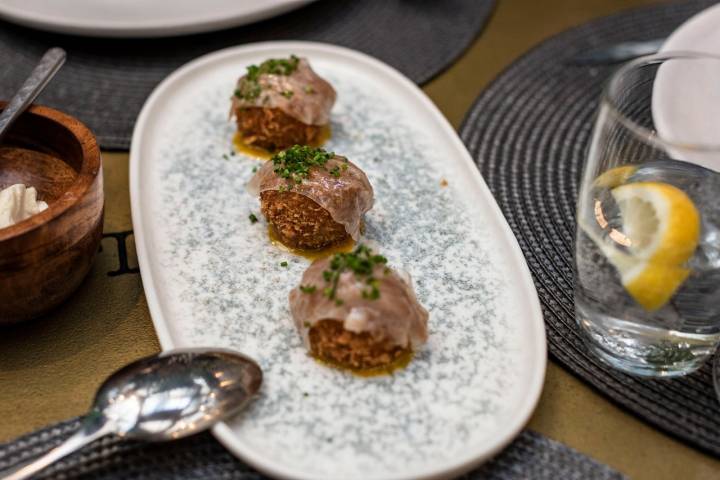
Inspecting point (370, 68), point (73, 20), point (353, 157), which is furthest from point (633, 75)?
point (73, 20)

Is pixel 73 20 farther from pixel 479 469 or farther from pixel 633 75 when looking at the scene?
pixel 479 469

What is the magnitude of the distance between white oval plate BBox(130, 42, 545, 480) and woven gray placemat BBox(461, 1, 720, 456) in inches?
4.4

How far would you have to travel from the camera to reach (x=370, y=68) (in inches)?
85.6

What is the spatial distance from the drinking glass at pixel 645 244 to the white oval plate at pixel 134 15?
1285 millimetres

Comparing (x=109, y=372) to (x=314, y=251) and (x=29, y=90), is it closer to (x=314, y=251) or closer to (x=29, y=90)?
(x=314, y=251)

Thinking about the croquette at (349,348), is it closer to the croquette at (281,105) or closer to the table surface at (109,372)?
the table surface at (109,372)

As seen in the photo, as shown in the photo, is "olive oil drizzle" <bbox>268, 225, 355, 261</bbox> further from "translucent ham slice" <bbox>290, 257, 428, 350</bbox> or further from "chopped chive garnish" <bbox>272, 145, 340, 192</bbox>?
"translucent ham slice" <bbox>290, 257, 428, 350</bbox>

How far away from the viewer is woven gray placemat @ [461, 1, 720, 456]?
1408 mm

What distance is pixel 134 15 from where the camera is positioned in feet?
7.55

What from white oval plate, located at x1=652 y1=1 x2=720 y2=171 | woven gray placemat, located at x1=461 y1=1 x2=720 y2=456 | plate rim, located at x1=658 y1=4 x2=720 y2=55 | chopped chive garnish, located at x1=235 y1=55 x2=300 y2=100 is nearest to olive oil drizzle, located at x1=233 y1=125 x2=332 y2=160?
chopped chive garnish, located at x1=235 y1=55 x2=300 y2=100

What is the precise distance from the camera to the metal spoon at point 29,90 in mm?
1563

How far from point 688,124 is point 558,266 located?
0.54 meters

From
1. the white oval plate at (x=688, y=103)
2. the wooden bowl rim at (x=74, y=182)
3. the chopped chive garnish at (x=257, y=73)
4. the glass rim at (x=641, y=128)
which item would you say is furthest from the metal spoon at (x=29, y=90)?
the white oval plate at (x=688, y=103)

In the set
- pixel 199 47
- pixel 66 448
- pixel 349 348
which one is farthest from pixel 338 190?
pixel 199 47
